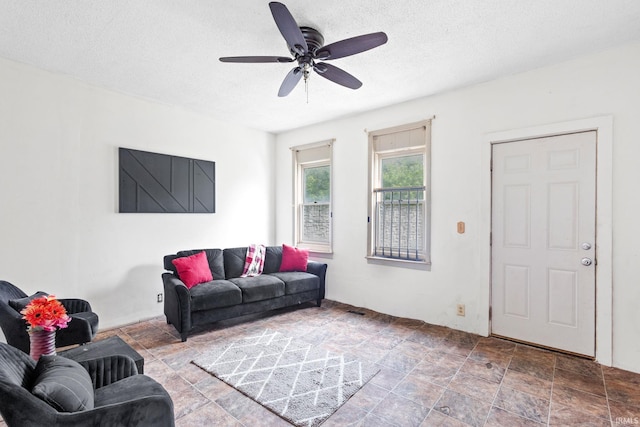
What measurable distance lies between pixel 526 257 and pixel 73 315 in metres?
4.33

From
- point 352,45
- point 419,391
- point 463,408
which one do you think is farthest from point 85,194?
point 463,408

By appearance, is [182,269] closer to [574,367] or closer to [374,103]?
[374,103]

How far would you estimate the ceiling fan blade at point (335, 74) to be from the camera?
2446mm

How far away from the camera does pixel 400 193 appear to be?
407 cm

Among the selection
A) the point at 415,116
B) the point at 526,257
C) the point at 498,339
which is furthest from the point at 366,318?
the point at 415,116

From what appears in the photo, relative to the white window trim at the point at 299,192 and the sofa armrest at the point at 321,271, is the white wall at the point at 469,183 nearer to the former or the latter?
the white window trim at the point at 299,192

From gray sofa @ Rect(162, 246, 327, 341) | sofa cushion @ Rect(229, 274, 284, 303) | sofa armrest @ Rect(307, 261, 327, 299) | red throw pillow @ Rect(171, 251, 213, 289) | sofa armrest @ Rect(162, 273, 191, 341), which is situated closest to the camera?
sofa armrest @ Rect(162, 273, 191, 341)

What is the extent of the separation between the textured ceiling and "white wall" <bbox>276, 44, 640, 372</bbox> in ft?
0.80

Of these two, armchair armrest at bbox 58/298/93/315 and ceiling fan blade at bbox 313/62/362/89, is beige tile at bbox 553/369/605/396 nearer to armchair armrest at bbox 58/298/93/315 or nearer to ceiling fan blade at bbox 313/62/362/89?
ceiling fan blade at bbox 313/62/362/89

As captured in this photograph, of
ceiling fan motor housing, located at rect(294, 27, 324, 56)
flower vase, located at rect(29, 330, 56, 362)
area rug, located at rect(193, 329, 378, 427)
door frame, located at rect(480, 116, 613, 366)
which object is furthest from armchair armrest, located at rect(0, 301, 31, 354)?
door frame, located at rect(480, 116, 613, 366)

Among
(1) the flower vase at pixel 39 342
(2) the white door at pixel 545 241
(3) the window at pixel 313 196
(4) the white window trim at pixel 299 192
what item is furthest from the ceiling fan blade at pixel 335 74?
(1) the flower vase at pixel 39 342

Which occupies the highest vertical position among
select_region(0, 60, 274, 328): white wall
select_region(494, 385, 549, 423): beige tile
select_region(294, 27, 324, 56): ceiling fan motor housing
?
select_region(294, 27, 324, 56): ceiling fan motor housing

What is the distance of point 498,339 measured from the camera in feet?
10.7

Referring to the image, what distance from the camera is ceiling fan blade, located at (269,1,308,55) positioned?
1.74m
